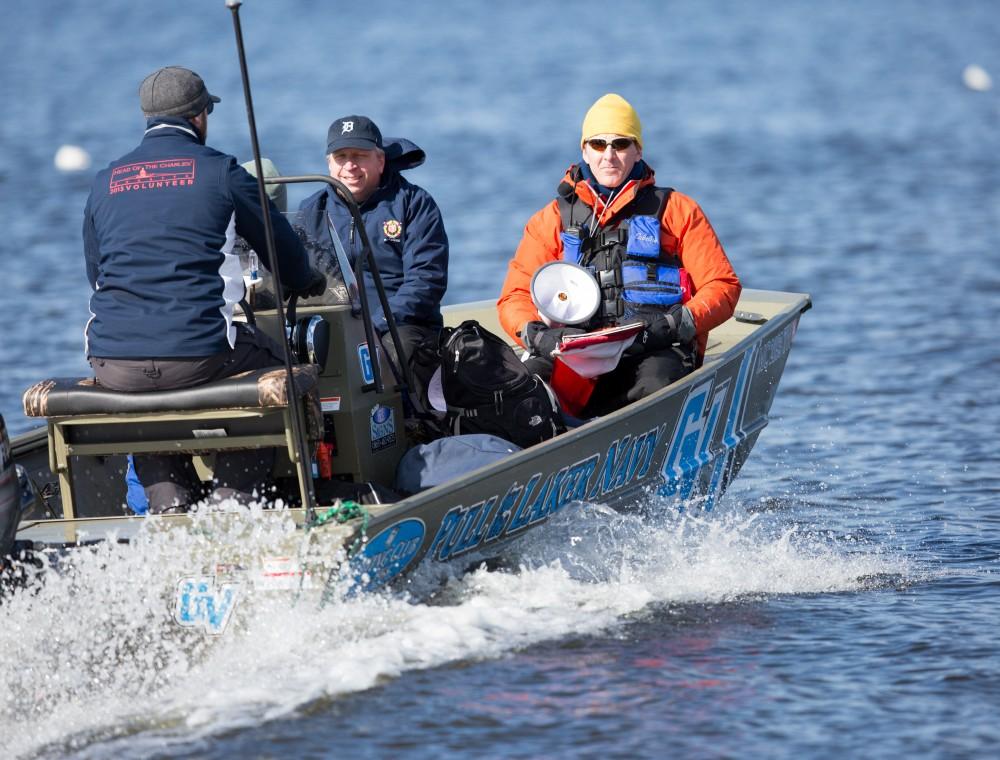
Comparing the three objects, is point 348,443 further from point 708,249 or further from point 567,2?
point 567,2

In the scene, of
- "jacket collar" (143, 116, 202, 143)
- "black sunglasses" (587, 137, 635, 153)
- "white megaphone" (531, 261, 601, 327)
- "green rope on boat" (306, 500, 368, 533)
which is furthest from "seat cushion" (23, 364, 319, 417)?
"black sunglasses" (587, 137, 635, 153)

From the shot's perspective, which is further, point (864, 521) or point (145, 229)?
point (864, 521)

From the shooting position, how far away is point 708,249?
6691 millimetres

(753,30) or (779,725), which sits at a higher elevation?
(753,30)

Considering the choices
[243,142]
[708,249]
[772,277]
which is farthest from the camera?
[243,142]

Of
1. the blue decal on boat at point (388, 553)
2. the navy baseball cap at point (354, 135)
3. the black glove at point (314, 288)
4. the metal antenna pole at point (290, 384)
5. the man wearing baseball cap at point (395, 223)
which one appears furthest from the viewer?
the man wearing baseball cap at point (395, 223)

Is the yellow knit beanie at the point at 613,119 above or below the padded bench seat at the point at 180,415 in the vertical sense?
above

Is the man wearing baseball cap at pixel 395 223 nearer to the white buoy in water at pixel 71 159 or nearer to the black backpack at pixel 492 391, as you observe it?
the black backpack at pixel 492 391

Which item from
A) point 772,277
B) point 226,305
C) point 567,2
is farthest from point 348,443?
point 567,2

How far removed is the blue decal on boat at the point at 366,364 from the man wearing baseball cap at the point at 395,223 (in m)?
0.67

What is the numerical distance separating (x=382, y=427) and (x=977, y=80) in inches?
1032

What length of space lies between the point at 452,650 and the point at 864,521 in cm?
303

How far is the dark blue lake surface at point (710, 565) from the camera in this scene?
4832mm

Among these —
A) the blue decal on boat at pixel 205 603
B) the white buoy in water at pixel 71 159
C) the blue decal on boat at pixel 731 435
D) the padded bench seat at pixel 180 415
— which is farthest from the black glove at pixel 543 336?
the white buoy in water at pixel 71 159
